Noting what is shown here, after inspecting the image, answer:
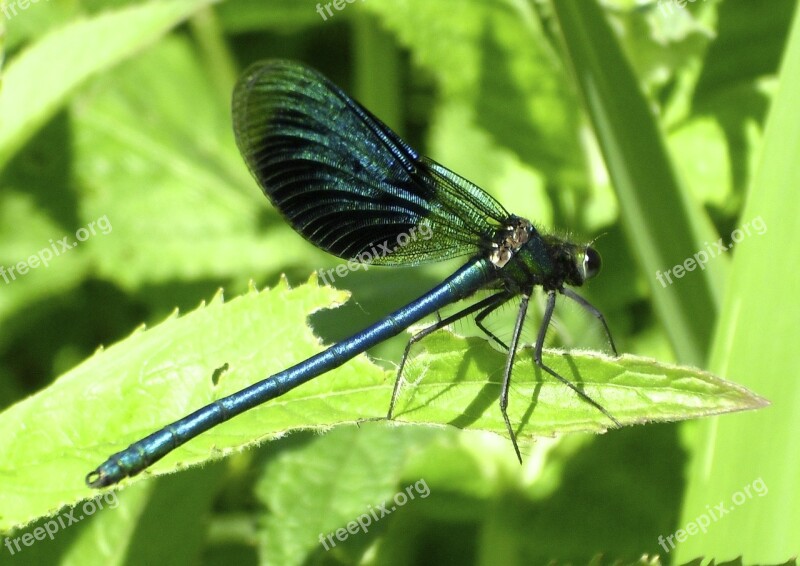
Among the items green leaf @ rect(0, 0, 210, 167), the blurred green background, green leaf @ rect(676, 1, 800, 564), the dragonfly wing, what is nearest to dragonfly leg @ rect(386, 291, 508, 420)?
the dragonfly wing

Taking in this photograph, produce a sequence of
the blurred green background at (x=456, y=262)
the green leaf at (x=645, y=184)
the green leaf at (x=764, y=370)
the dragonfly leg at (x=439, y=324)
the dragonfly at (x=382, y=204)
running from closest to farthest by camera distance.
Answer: the dragonfly leg at (x=439, y=324) → the green leaf at (x=764, y=370) → the blurred green background at (x=456, y=262) → the green leaf at (x=645, y=184) → the dragonfly at (x=382, y=204)

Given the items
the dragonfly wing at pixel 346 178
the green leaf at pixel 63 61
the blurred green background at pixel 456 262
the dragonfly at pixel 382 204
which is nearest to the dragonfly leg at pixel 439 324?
the dragonfly at pixel 382 204

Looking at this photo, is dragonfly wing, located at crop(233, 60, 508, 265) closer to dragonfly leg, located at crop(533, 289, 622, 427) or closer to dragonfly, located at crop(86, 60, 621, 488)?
dragonfly, located at crop(86, 60, 621, 488)

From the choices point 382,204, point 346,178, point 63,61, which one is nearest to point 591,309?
point 382,204

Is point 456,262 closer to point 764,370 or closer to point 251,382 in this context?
point 764,370

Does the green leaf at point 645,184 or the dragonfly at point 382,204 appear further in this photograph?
the dragonfly at point 382,204

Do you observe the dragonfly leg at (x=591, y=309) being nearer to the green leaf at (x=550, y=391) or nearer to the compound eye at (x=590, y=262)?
the compound eye at (x=590, y=262)
